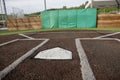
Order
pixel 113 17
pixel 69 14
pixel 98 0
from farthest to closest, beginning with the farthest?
pixel 98 0
pixel 69 14
pixel 113 17

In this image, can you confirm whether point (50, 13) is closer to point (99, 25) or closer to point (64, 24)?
point (64, 24)

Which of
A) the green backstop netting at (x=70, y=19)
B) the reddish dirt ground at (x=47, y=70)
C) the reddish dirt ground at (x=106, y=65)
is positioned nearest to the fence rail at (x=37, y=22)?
the green backstop netting at (x=70, y=19)

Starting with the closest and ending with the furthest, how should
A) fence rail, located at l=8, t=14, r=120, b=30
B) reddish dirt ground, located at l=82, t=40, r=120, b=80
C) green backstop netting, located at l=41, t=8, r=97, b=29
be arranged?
reddish dirt ground, located at l=82, t=40, r=120, b=80, fence rail, located at l=8, t=14, r=120, b=30, green backstop netting, located at l=41, t=8, r=97, b=29

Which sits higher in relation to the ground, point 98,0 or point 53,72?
point 98,0

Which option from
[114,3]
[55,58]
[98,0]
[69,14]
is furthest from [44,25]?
[114,3]

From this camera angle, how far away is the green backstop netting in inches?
914

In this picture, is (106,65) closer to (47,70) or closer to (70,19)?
(47,70)

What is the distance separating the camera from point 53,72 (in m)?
4.80

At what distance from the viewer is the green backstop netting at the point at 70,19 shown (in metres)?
23.2

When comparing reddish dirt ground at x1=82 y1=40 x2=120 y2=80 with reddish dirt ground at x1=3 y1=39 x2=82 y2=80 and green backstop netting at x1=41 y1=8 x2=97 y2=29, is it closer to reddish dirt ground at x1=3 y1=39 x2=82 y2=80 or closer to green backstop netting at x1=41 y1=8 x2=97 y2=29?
reddish dirt ground at x1=3 y1=39 x2=82 y2=80

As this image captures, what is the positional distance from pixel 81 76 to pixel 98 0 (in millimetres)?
42048

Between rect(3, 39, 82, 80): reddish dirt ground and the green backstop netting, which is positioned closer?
rect(3, 39, 82, 80): reddish dirt ground

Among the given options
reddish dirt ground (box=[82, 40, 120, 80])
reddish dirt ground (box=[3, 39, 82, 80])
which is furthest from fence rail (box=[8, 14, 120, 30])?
reddish dirt ground (box=[3, 39, 82, 80])

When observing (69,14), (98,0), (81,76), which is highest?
(98,0)
